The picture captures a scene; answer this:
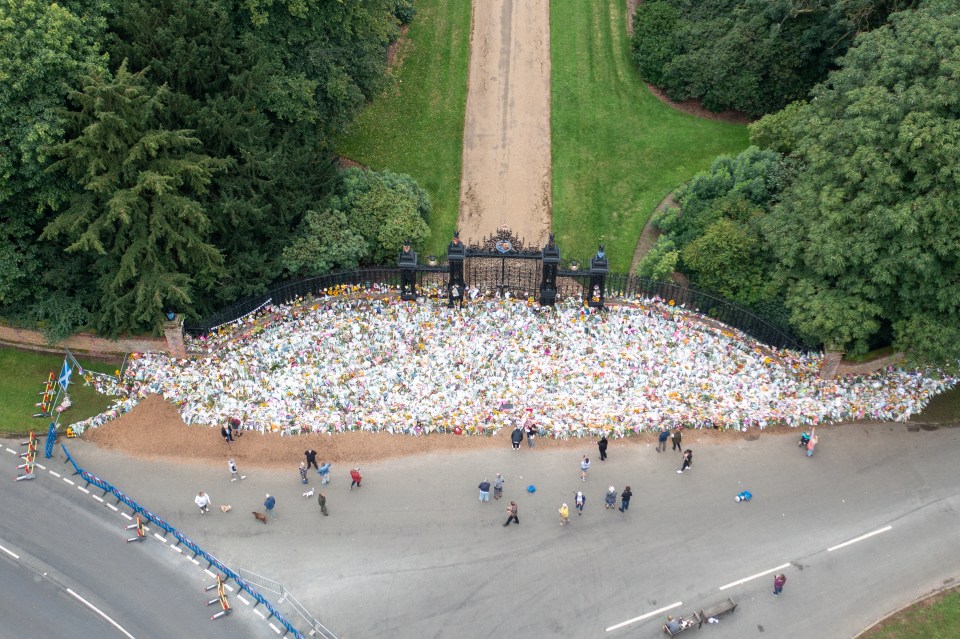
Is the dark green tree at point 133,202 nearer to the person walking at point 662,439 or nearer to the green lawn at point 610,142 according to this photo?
the green lawn at point 610,142

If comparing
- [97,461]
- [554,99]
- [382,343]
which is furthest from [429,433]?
[554,99]

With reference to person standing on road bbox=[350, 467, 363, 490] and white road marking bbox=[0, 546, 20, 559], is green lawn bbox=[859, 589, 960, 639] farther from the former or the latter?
white road marking bbox=[0, 546, 20, 559]

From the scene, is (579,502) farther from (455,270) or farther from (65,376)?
(65,376)

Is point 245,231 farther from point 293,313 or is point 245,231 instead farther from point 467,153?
point 467,153

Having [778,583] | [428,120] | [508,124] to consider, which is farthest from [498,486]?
[428,120]

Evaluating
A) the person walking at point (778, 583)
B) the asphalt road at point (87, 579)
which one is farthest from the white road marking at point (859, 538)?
the asphalt road at point (87, 579)

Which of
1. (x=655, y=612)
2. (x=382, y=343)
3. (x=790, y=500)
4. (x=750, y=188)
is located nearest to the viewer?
(x=655, y=612)
